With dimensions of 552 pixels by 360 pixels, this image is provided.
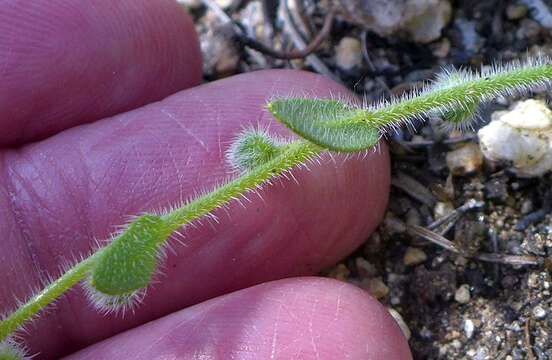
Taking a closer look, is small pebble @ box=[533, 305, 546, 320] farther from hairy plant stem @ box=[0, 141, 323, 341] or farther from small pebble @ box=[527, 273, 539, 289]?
hairy plant stem @ box=[0, 141, 323, 341]

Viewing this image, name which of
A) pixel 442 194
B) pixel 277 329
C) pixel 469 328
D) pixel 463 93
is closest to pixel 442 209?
pixel 442 194

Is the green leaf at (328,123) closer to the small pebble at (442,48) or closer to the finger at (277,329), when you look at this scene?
the finger at (277,329)

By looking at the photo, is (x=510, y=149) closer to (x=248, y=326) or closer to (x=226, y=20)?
(x=248, y=326)

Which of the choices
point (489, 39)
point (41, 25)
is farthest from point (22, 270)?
point (489, 39)

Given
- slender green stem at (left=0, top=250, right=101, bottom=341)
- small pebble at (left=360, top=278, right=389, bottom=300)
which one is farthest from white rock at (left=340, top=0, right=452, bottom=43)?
slender green stem at (left=0, top=250, right=101, bottom=341)

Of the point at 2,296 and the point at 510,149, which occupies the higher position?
the point at 2,296

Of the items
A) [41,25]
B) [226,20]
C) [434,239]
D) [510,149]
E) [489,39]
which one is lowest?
[434,239]

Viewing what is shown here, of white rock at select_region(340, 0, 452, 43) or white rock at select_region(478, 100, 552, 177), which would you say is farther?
white rock at select_region(340, 0, 452, 43)
